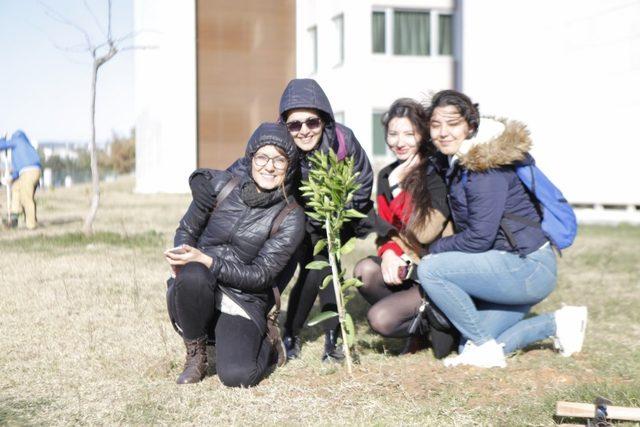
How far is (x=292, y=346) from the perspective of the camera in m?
5.47

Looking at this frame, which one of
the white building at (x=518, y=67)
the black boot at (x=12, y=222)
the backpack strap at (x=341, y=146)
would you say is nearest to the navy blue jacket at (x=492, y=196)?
the backpack strap at (x=341, y=146)

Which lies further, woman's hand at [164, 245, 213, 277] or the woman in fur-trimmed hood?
the woman in fur-trimmed hood

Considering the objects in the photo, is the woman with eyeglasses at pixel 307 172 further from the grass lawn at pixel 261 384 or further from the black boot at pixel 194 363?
the black boot at pixel 194 363

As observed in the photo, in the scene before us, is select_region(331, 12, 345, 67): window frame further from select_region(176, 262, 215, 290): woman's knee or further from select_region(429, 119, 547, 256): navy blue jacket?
select_region(176, 262, 215, 290): woman's knee

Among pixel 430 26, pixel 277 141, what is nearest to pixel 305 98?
pixel 277 141

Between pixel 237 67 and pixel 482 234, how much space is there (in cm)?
2503

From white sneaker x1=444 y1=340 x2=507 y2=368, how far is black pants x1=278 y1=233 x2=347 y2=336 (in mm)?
839

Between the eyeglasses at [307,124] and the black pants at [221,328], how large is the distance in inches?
42.4

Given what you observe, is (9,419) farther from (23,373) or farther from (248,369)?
(248,369)

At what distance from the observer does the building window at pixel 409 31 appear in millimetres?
23078

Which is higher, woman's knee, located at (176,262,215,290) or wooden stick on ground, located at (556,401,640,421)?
woman's knee, located at (176,262,215,290)

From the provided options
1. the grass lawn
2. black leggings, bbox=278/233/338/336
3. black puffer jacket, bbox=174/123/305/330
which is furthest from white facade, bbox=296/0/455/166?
black puffer jacket, bbox=174/123/305/330

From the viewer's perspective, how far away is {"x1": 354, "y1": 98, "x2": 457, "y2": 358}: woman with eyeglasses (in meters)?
5.20

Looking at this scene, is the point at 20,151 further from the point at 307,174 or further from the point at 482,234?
the point at 482,234
